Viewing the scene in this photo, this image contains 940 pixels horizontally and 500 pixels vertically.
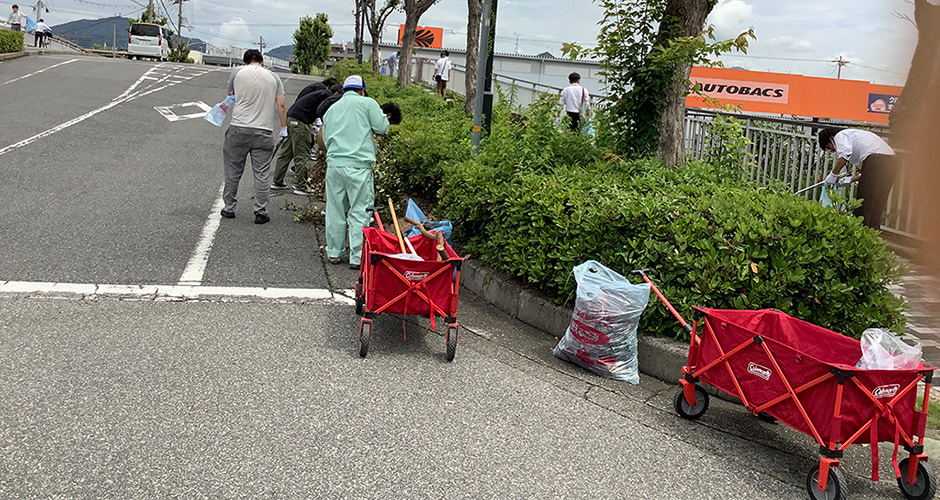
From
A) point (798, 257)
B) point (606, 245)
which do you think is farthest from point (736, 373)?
point (606, 245)

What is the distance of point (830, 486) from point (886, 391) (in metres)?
0.50

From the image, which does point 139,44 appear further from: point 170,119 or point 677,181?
point 677,181

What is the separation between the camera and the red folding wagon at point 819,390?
3551mm

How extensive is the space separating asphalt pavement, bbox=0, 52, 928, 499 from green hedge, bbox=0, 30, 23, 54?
25.7 m

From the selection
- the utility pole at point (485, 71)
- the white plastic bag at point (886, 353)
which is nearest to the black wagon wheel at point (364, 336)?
the white plastic bag at point (886, 353)

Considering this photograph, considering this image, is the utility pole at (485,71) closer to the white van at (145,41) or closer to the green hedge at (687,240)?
the green hedge at (687,240)

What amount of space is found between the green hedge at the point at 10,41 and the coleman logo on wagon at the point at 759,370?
31502 mm

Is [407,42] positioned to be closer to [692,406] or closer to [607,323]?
[607,323]

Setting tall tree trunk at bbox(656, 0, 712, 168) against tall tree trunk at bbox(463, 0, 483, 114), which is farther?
tall tree trunk at bbox(463, 0, 483, 114)

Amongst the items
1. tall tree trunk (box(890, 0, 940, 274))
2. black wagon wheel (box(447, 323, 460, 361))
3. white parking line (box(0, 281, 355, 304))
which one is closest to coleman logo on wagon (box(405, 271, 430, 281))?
black wagon wheel (box(447, 323, 460, 361))

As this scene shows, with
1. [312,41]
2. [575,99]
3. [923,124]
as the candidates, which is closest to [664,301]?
[923,124]

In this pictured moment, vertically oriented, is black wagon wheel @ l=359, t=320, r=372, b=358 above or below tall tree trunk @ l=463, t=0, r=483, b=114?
below

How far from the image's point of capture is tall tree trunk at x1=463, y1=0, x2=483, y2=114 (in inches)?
575

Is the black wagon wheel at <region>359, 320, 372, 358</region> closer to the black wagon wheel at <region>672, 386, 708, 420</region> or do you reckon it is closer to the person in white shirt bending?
the black wagon wheel at <region>672, 386, 708, 420</region>
